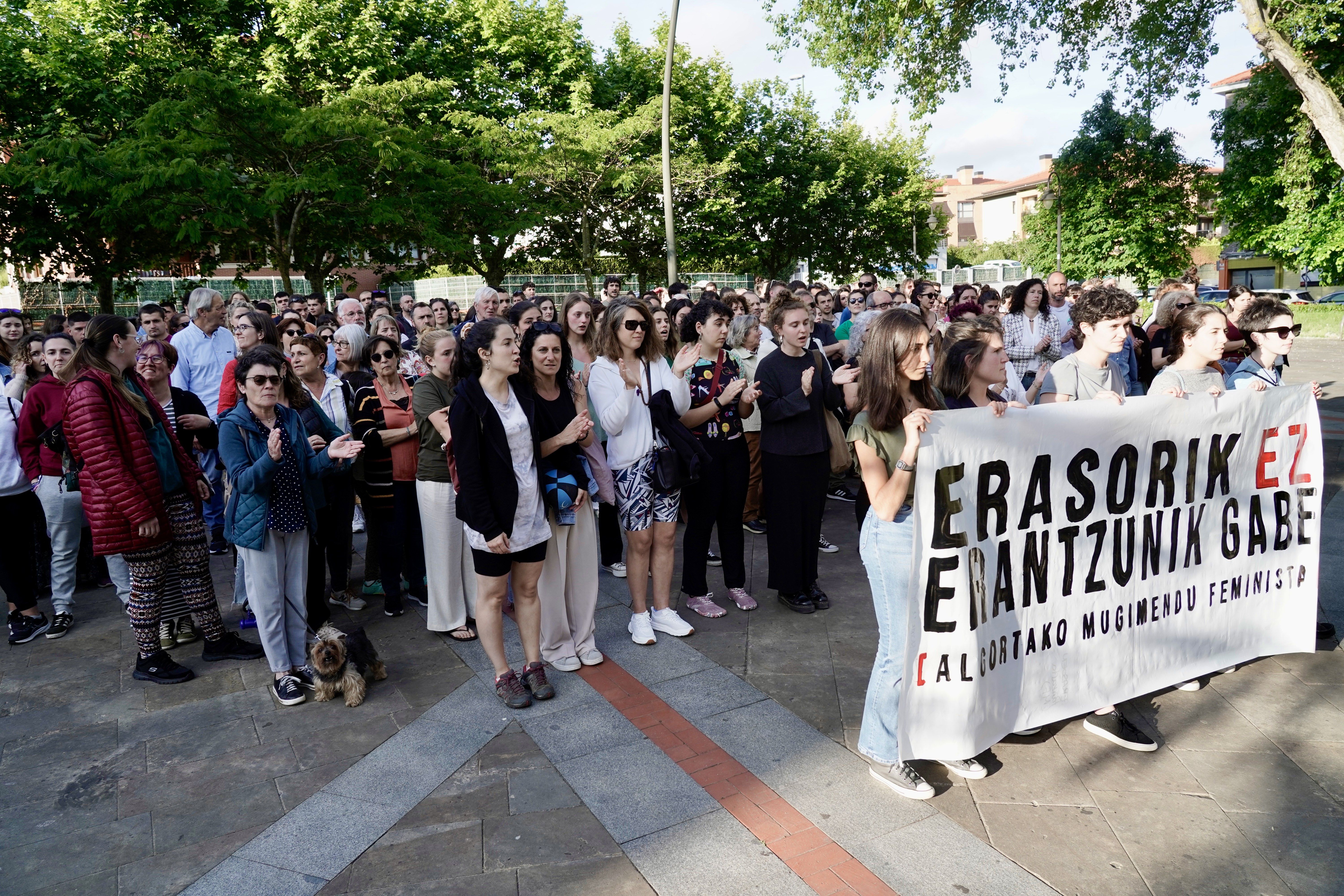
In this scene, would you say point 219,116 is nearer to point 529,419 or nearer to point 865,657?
point 529,419

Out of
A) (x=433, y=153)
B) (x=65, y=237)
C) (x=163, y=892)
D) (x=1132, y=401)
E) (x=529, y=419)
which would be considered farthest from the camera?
(x=433, y=153)

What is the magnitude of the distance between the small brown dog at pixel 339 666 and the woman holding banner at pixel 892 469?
8.70 feet

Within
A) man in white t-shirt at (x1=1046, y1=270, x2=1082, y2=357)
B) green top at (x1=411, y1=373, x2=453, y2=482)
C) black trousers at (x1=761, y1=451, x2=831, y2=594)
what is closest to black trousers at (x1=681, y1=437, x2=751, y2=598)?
black trousers at (x1=761, y1=451, x2=831, y2=594)

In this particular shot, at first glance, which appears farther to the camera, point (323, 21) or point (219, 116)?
point (323, 21)

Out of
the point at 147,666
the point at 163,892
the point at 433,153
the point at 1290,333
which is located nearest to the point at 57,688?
the point at 147,666

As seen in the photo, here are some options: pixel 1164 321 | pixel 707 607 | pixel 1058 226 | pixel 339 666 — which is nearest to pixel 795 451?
pixel 707 607

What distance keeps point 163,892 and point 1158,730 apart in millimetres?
4031

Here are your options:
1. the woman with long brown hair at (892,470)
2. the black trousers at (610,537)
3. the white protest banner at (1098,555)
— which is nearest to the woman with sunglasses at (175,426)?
the black trousers at (610,537)

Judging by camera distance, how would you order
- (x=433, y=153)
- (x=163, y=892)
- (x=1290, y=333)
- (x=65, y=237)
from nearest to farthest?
(x=163, y=892), (x=1290, y=333), (x=65, y=237), (x=433, y=153)

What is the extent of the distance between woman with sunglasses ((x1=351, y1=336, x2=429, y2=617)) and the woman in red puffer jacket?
0.94 meters

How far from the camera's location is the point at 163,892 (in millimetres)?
3184

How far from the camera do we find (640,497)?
16.4 feet

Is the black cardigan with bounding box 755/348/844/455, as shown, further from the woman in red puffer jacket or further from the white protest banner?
the woman in red puffer jacket

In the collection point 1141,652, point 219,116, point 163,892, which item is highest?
point 219,116
